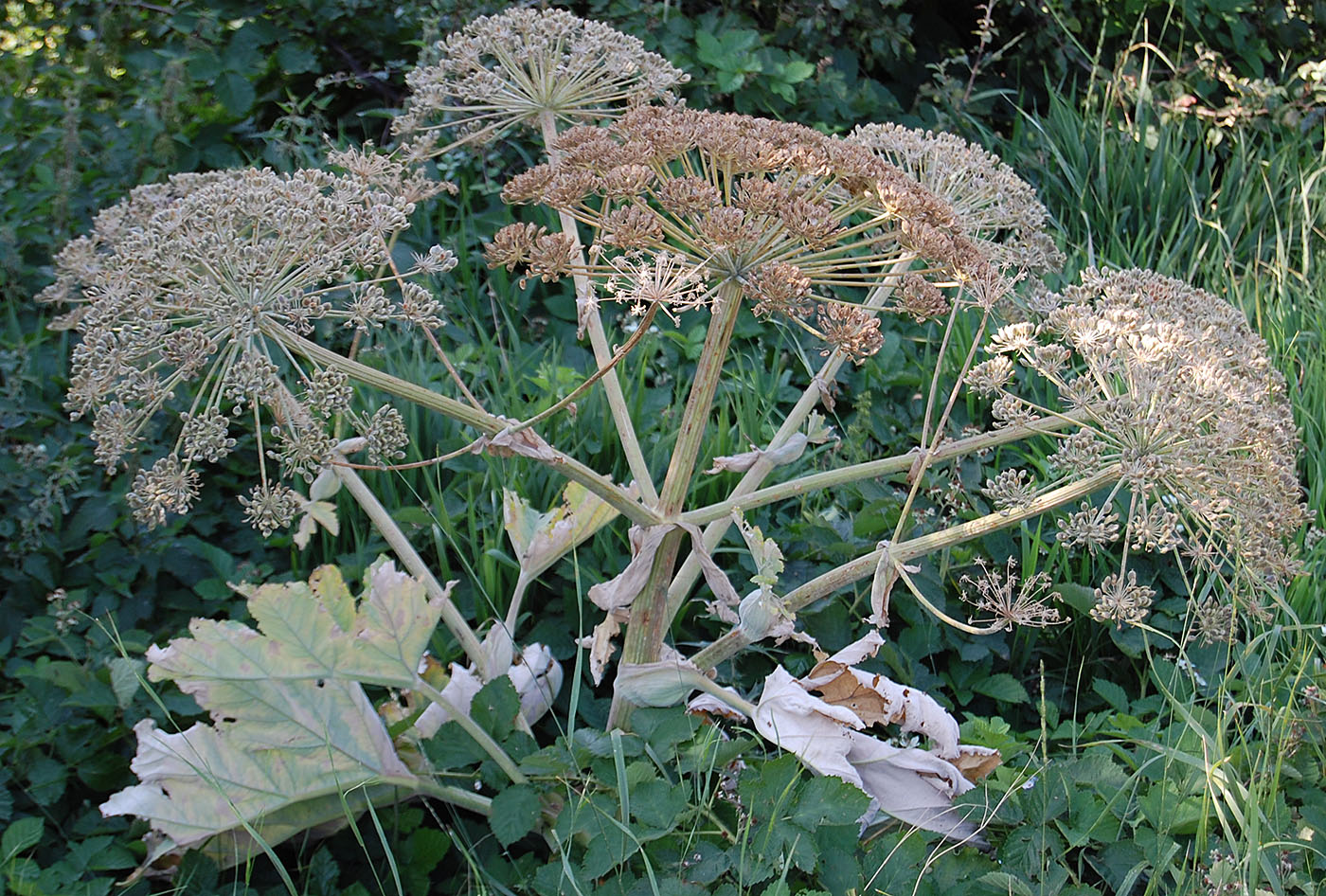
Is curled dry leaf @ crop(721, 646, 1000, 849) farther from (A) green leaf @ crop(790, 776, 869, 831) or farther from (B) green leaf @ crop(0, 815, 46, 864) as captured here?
(B) green leaf @ crop(0, 815, 46, 864)

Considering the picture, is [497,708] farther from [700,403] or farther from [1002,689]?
[1002,689]

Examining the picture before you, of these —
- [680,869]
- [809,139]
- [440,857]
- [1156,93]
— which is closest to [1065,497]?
[809,139]

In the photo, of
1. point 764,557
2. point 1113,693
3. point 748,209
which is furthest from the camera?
point 1113,693

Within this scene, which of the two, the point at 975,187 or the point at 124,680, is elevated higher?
the point at 975,187

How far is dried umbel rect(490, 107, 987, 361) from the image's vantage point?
5.29 feet

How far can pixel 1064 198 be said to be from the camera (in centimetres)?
434

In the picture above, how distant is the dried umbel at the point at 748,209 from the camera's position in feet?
5.29

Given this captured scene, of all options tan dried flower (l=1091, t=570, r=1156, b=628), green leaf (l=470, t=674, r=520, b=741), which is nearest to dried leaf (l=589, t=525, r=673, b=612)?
green leaf (l=470, t=674, r=520, b=741)

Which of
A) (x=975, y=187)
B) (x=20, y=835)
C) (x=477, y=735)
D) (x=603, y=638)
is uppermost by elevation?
(x=975, y=187)

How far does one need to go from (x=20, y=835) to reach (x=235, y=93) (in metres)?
2.68

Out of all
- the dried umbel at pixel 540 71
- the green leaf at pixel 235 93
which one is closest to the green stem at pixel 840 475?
the dried umbel at pixel 540 71

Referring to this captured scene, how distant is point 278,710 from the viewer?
75.4 inches

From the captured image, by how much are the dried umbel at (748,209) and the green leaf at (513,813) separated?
84 cm

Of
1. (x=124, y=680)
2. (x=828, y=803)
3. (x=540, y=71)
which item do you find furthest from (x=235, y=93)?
(x=828, y=803)
